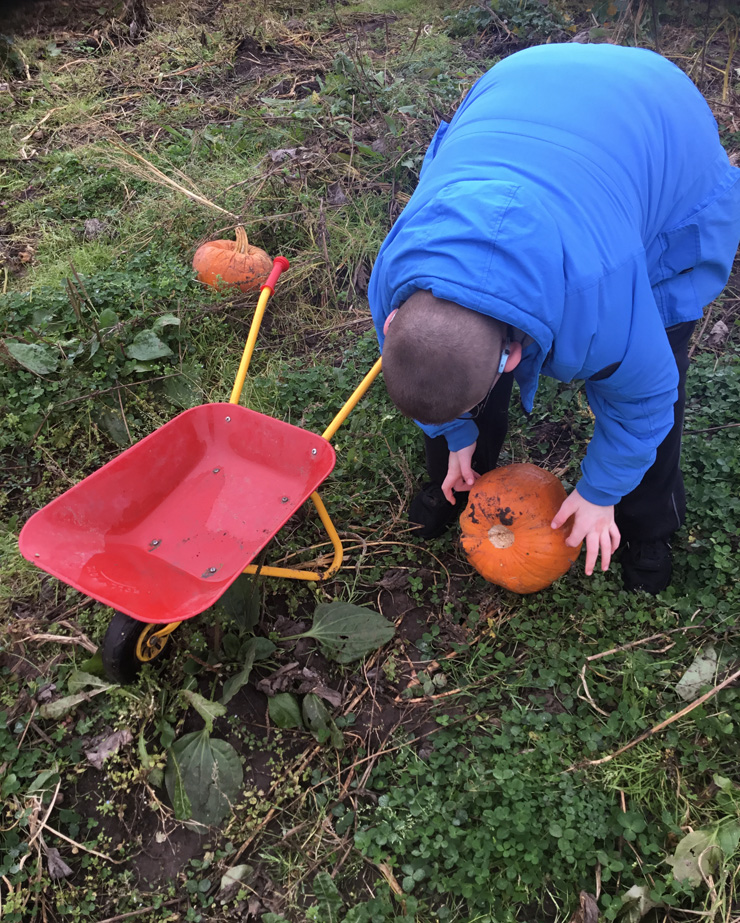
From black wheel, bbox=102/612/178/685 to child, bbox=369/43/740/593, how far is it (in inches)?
54.5

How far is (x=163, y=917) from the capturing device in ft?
6.50

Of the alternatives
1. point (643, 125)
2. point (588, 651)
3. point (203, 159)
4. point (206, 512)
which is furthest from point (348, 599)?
point (203, 159)

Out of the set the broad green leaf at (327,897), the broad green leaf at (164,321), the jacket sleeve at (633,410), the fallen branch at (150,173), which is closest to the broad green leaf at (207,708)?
the broad green leaf at (327,897)

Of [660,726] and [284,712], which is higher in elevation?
[660,726]

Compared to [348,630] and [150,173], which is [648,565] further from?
[150,173]

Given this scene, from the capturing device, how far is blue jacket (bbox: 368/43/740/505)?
1381 millimetres

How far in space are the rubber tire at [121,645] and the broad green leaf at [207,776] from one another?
0.36 metres

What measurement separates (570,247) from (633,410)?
1.82 feet

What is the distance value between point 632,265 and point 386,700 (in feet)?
5.85

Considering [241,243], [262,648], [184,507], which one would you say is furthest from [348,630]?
[241,243]

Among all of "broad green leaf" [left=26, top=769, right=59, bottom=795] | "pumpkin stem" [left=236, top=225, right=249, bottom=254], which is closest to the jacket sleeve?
"broad green leaf" [left=26, top=769, right=59, bottom=795]

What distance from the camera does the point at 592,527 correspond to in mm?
2090

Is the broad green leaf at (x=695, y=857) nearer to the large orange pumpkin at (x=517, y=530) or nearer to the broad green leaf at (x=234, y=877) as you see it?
the large orange pumpkin at (x=517, y=530)

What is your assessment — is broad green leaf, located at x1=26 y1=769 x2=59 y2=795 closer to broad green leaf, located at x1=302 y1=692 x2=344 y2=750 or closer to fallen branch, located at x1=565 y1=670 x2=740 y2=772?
broad green leaf, located at x1=302 y1=692 x2=344 y2=750
